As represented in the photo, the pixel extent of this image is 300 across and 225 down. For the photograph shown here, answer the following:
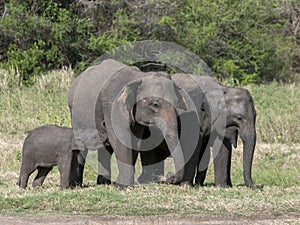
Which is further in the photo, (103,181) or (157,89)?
(103,181)

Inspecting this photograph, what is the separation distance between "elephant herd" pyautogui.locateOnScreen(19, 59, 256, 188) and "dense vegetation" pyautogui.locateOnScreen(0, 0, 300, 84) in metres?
11.3

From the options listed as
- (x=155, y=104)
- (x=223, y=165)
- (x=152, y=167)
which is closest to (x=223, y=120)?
(x=223, y=165)

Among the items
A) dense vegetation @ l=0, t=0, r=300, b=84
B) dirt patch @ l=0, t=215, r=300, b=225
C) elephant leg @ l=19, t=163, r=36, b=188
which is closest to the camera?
dirt patch @ l=0, t=215, r=300, b=225

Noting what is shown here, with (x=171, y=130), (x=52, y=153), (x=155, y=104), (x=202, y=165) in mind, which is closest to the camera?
(x=171, y=130)

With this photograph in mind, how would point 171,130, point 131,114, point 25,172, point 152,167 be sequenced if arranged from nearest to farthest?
point 171,130 < point 131,114 < point 25,172 < point 152,167

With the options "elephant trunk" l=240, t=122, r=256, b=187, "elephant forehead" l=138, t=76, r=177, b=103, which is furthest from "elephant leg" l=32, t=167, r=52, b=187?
"elephant trunk" l=240, t=122, r=256, b=187

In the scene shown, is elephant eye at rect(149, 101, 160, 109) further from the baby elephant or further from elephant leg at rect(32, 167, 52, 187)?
elephant leg at rect(32, 167, 52, 187)

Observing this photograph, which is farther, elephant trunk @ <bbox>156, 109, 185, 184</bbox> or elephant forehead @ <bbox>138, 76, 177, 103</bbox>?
elephant forehead @ <bbox>138, 76, 177, 103</bbox>

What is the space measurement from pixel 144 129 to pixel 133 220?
2842mm

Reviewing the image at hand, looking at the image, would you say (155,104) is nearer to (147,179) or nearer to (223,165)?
(223,165)

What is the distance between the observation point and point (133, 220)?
29.9 feet

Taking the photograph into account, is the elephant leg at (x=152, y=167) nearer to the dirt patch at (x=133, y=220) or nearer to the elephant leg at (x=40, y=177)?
the elephant leg at (x=40, y=177)

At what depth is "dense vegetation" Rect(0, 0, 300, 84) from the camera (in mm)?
25500

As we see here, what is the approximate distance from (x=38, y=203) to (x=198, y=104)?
373 cm
